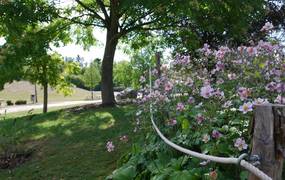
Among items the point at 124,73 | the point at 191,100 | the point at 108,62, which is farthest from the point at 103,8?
the point at 124,73

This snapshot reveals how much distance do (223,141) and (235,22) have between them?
910 cm

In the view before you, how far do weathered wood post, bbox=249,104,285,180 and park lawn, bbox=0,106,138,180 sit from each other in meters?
3.89

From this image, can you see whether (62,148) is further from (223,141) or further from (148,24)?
(148,24)

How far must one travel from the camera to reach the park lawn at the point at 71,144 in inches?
245

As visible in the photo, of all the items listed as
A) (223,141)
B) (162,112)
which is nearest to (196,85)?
(162,112)

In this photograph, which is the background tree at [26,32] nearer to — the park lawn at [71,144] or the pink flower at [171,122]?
the park lawn at [71,144]

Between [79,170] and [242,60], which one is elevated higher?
[242,60]

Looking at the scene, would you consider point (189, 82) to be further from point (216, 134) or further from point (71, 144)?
point (71, 144)

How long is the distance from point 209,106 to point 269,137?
160cm

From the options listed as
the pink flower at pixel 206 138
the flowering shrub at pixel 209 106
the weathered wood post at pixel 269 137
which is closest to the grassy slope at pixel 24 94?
the flowering shrub at pixel 209 106

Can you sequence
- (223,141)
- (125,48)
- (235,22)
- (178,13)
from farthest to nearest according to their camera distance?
(125,48)
(235,22)
(178,13)
(223,141)

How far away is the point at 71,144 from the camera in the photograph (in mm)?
7699

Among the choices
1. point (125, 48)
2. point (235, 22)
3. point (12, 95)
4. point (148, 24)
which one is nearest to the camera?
point (235, 22)

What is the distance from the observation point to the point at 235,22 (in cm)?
1198
